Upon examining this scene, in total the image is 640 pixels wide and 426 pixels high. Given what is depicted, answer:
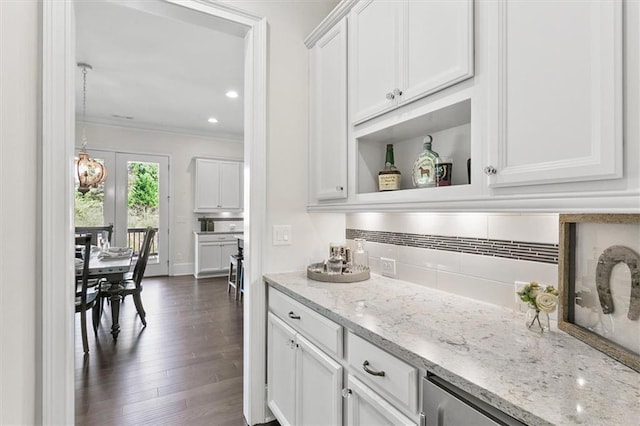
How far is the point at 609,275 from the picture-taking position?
870mm

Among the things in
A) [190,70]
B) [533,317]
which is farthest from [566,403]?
[190,70]

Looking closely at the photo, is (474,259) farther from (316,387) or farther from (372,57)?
(372,57)

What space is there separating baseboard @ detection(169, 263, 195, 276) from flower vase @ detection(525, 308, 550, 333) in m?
6.09

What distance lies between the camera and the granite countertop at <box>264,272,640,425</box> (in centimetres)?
65

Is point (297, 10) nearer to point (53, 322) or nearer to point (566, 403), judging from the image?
point (53, 322)

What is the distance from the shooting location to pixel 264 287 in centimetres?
193

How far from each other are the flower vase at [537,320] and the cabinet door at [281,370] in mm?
1016

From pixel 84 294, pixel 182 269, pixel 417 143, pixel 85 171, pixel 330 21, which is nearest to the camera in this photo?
pixel 417 143

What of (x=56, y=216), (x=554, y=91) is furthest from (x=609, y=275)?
(x=56, y=216)

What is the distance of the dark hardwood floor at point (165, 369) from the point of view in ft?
6.58

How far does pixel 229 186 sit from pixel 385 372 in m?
5.88

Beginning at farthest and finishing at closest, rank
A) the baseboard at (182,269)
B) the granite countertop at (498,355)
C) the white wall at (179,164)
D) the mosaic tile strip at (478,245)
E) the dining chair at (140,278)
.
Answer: the baseboard at (182,269) < the white wall at (179,164) < the dining chair at (140,278) < the mosaic tile strip at (478,245) < the granite countertop at (498,355)

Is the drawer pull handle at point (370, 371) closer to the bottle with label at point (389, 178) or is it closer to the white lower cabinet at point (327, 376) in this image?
the white lower cabinet at point (327, 376)

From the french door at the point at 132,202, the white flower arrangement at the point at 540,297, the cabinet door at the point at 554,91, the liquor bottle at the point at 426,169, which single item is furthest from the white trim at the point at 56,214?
the french door at the point at 132,202
